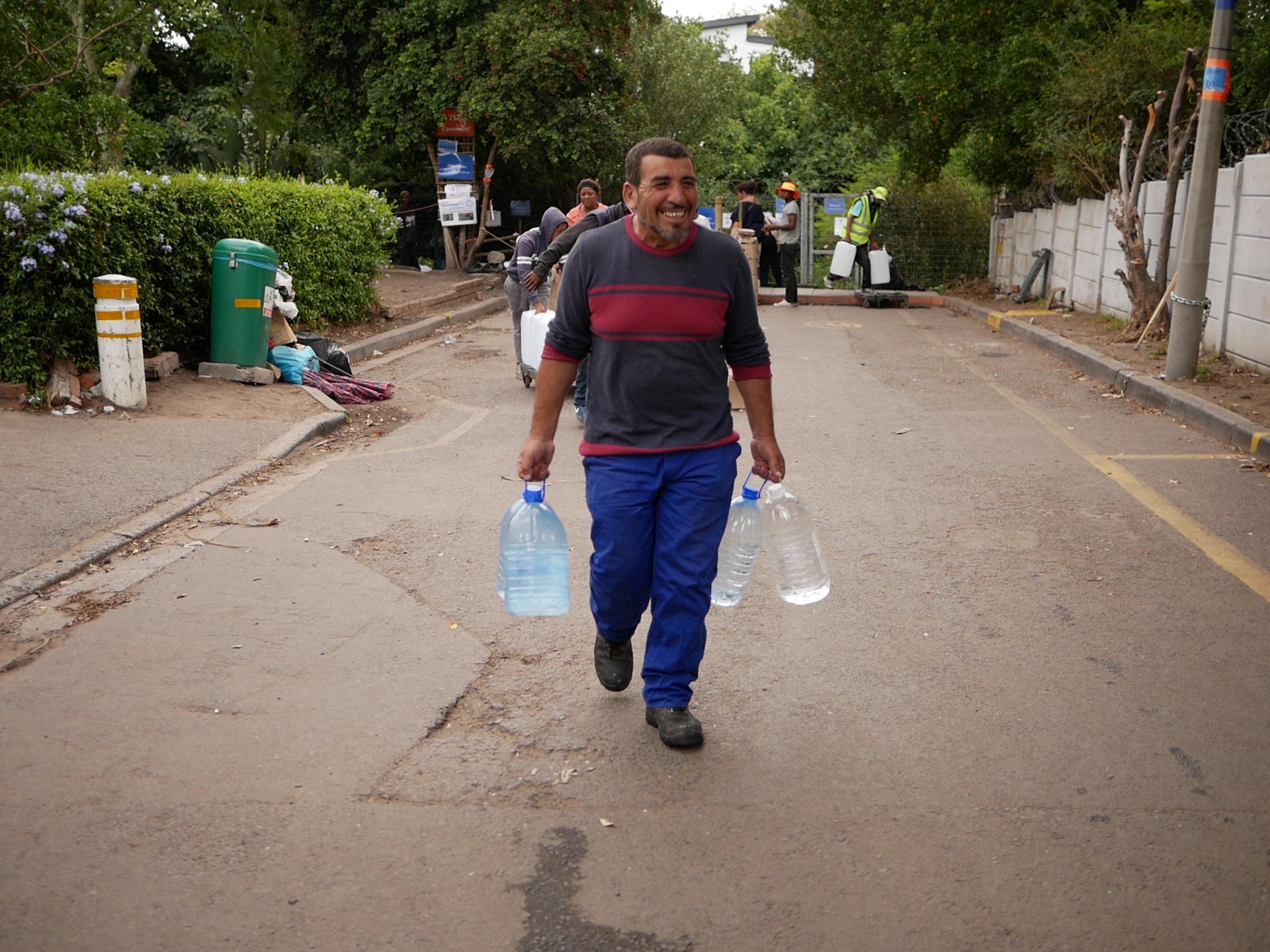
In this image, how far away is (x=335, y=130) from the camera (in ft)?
78.7

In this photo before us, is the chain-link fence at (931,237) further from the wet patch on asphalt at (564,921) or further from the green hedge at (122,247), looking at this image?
the wet patch on asphalt at (564,921)

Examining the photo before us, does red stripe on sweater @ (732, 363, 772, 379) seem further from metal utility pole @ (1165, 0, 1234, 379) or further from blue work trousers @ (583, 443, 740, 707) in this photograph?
metal utility pole @ (1165, 0, 1234, 379)

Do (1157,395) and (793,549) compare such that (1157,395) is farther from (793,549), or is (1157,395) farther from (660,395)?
(660,395)

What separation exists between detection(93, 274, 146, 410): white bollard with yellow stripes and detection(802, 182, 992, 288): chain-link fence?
54.5ft

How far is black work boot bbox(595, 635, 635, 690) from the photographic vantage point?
442 cm

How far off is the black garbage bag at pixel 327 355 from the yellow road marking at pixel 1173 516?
20.2ft

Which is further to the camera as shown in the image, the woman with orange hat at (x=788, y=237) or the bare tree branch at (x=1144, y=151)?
the woman with orange hat at (x=788, y=237)

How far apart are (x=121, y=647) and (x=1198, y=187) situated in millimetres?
9462

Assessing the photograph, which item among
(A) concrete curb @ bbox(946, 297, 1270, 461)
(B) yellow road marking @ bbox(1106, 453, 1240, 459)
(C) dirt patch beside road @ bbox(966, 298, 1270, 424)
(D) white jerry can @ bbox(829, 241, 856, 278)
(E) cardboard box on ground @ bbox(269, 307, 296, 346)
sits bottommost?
(B) yellow road marking @ bbox(1106, 453, 1240, 459)

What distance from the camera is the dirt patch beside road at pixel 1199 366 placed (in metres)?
10.1

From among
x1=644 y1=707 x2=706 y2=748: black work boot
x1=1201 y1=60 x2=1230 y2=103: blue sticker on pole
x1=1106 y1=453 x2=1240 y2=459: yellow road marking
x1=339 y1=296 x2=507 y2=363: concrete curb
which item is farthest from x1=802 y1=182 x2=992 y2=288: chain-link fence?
x1=644 y1=707 x2=706 y2=748: black work boot

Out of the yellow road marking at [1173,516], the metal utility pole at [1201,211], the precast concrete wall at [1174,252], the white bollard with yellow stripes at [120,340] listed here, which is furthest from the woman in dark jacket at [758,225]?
the white bollard with yellow stripes at [120,340]

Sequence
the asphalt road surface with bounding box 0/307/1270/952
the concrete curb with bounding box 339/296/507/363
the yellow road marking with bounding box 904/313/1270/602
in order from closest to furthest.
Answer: the asphalt road surface with bounding box 0/307/1270/952 < the yellow road marking with bounding box 904/313/1270/602 < the concrete curb with bounding box 339/296/507/363

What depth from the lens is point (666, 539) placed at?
13.4ft
